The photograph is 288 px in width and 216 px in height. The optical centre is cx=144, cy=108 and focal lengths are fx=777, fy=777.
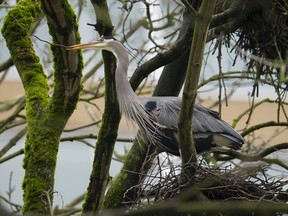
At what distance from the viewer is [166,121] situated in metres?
4.32

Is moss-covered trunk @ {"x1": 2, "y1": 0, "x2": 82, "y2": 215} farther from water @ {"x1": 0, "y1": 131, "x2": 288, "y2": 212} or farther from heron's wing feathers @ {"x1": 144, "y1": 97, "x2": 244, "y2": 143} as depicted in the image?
water @ {"x1": 0, "y1": 131, "x2": 288, "y2": 212}

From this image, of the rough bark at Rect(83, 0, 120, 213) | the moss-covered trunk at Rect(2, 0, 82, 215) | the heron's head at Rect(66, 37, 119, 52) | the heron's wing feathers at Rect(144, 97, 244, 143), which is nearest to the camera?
the moss-covered trunk at Rect(2, 0, 82, 215)

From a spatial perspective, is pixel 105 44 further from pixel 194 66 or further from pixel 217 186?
pixel 194 66

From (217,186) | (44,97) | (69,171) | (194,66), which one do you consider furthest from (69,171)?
(194,66)

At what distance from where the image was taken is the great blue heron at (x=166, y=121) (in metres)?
4.24

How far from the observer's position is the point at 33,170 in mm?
3418

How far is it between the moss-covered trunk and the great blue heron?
626 mm

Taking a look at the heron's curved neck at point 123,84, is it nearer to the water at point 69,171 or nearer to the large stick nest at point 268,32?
the large stick nest at point 268,32

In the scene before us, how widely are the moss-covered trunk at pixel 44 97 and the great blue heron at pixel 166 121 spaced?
626mm

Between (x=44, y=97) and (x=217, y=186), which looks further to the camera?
(x=44, y=97)

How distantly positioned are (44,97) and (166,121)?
90cm

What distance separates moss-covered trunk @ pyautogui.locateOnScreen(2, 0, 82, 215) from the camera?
10.9 ft

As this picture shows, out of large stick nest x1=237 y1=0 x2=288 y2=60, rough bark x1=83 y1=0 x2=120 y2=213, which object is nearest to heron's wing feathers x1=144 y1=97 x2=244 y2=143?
large stick nest x1=237 y1=0 x2=288 y2=60

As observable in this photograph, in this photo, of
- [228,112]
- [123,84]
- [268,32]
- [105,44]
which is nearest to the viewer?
[105,44]
